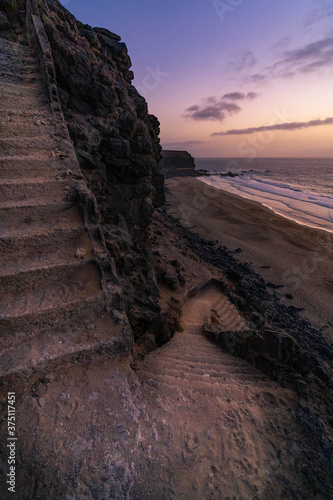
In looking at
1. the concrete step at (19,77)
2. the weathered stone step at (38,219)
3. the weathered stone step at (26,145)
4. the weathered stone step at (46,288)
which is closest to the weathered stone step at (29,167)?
the weathered stone step at (26,145)

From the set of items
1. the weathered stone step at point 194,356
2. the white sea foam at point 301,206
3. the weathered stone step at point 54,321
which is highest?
the weathered stone step at point 54,321

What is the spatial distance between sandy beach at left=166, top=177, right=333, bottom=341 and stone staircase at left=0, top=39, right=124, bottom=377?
10.2 m

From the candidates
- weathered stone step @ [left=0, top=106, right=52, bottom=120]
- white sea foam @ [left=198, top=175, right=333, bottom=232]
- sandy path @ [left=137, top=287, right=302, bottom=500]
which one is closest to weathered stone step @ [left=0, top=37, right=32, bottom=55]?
weathered stone step @ [left=0, top=106, right=52, bottom=120]

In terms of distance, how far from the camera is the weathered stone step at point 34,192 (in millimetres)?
5211

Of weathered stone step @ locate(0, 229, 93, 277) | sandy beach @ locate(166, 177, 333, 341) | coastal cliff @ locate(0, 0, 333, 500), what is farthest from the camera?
sandy beach @ locate(166, 177, 333, 341)

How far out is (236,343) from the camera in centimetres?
568

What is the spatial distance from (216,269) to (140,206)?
20.2 feet

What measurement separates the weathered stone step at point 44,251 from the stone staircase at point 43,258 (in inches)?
0.6

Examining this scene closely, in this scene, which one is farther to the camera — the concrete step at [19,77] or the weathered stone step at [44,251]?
the concrete step at [19,77]

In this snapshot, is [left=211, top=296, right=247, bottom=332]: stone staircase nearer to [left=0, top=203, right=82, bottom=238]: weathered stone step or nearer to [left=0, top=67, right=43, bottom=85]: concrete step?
[left=0, top=203, right=82, bottom=238]: weathered stone step

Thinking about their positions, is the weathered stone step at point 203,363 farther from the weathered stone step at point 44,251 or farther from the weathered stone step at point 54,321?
the weathered stone step at point 44,251

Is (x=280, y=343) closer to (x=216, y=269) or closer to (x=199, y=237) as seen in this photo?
(x=216, y=269)

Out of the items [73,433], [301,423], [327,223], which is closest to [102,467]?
[73,433]

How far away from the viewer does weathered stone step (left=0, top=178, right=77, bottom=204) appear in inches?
205
